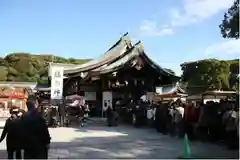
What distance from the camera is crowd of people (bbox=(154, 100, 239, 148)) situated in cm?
1250

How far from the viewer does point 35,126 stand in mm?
6949

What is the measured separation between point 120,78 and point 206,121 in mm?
14007

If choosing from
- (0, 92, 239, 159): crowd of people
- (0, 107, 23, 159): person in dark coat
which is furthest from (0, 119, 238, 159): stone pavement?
(0, 107, 23, 159): person in dark coat

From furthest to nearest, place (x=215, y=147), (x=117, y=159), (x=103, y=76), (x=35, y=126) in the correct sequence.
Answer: (x=103, y=76), (x=215, y=147), (x=117, y=159), (x=35, y=126)

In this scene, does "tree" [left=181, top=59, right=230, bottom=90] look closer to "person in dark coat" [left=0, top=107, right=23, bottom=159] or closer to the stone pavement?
the stone pavement

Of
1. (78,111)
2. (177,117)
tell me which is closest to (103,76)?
(78,111)

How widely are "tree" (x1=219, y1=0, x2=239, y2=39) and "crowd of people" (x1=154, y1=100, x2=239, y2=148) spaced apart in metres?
2.36

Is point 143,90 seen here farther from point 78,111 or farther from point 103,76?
point 78,111

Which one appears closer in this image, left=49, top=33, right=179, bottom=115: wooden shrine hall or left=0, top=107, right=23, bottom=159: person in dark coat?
left=0, top=107, right=23, bottom=159: person in dark coat

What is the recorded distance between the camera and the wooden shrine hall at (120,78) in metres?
27.0

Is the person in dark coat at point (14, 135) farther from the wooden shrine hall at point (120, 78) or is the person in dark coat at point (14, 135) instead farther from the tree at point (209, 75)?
the tree at point (209, 75)

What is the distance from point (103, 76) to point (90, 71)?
2210mm

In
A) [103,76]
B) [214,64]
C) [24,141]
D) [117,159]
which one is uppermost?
[214,64]

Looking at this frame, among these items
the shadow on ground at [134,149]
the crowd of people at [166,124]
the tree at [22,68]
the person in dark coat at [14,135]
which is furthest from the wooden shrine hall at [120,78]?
the tree at [22,68]
